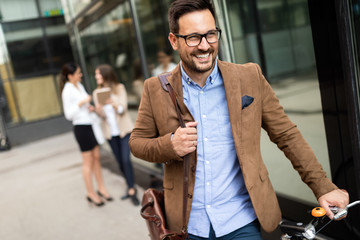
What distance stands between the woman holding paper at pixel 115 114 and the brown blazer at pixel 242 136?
331 centimetres

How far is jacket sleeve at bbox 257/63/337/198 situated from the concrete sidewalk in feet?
9.49

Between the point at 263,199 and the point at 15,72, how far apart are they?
15.2 meters

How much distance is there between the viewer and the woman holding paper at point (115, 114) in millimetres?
5070

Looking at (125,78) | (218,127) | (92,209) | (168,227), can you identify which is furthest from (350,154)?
(125,78)

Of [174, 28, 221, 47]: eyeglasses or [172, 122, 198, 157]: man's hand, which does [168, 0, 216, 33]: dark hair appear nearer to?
[174, 28, 221, 47]: eyeglasses

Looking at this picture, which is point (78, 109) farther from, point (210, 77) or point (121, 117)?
point (210, 77)

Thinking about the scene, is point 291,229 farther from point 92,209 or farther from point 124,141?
point 92,209

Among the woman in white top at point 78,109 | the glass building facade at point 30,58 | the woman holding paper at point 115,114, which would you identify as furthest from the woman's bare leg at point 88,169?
the glass building facade at point 30,58

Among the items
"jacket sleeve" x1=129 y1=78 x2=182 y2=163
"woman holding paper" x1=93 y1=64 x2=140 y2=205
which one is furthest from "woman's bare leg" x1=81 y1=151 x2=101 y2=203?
"jacket sleeve" x1=129 y1=78 x2=182 y2=163

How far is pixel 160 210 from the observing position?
192 centimetres

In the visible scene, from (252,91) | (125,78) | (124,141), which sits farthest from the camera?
(125,78)

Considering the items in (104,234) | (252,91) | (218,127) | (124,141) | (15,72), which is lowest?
(104,234)

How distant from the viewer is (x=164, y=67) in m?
5.28

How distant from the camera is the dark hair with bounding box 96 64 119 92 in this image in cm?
505
